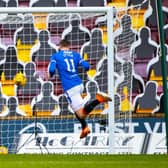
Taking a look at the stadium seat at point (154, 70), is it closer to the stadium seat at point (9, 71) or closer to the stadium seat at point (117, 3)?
the stadium seat at point (117, 3)

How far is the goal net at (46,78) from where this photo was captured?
11117mm

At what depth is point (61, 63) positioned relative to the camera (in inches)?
396

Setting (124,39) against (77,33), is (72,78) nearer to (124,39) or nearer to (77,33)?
(124,39)

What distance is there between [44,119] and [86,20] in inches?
75.2

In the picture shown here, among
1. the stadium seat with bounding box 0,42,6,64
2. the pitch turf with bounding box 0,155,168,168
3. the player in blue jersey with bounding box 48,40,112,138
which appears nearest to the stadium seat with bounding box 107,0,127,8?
the stadium seat with bounding box 0,42,6,64

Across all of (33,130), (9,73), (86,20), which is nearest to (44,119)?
(33,130)

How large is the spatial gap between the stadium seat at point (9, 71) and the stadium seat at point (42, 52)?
0.98ft

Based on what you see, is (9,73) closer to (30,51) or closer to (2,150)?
(30,51)

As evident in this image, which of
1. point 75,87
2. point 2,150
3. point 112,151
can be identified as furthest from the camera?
point 2,150

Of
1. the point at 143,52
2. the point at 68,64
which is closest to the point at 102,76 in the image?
the point at 143,52

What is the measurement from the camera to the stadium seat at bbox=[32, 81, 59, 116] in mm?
12056

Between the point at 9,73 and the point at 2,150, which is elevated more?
the point at 9,73

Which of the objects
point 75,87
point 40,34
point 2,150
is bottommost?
point 2,150

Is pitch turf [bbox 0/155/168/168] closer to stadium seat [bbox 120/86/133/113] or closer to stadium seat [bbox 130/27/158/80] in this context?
stadium seat [bbox 120/86/133/113]
